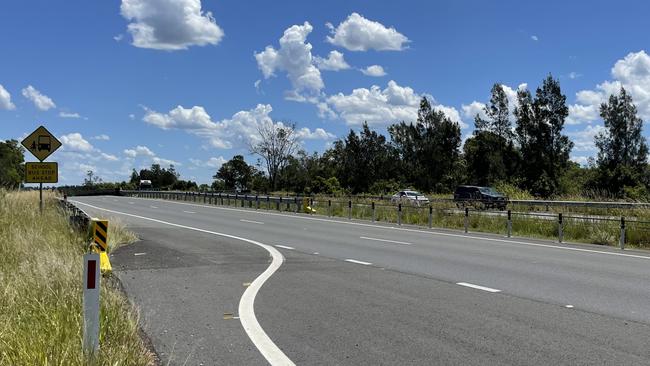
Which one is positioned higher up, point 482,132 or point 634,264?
point 482,132

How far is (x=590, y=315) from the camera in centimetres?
762

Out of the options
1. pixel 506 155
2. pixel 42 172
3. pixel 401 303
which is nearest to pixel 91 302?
pixel 401 303

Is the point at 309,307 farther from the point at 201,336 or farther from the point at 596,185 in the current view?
the point at 596,185

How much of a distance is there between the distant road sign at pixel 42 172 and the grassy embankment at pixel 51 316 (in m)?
9.08

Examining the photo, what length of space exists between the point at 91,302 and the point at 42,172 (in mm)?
16919

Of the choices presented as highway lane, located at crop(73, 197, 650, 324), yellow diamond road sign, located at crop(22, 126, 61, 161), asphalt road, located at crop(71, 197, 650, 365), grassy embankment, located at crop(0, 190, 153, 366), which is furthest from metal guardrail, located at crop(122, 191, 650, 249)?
grassy embankment, located at crop(0, 190, 153, 366)

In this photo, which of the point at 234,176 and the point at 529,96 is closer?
the point at 529,96

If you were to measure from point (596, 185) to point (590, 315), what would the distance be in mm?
67772

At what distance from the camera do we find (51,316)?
6047 millimetres

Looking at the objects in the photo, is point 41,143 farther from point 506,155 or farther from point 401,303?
point 506,155

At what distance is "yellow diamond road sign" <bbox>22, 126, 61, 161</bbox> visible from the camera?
1992 cm

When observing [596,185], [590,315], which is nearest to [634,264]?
[590,315]

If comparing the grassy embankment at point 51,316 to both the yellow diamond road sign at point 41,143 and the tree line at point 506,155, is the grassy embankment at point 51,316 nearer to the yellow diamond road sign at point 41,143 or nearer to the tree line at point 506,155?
the yellow diamond road sign at point 41,143

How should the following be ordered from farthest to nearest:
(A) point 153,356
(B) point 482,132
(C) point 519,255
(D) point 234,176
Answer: (D) point 234,176, (B) point 482,132, (C) point 519,255, (A) point 153,356
